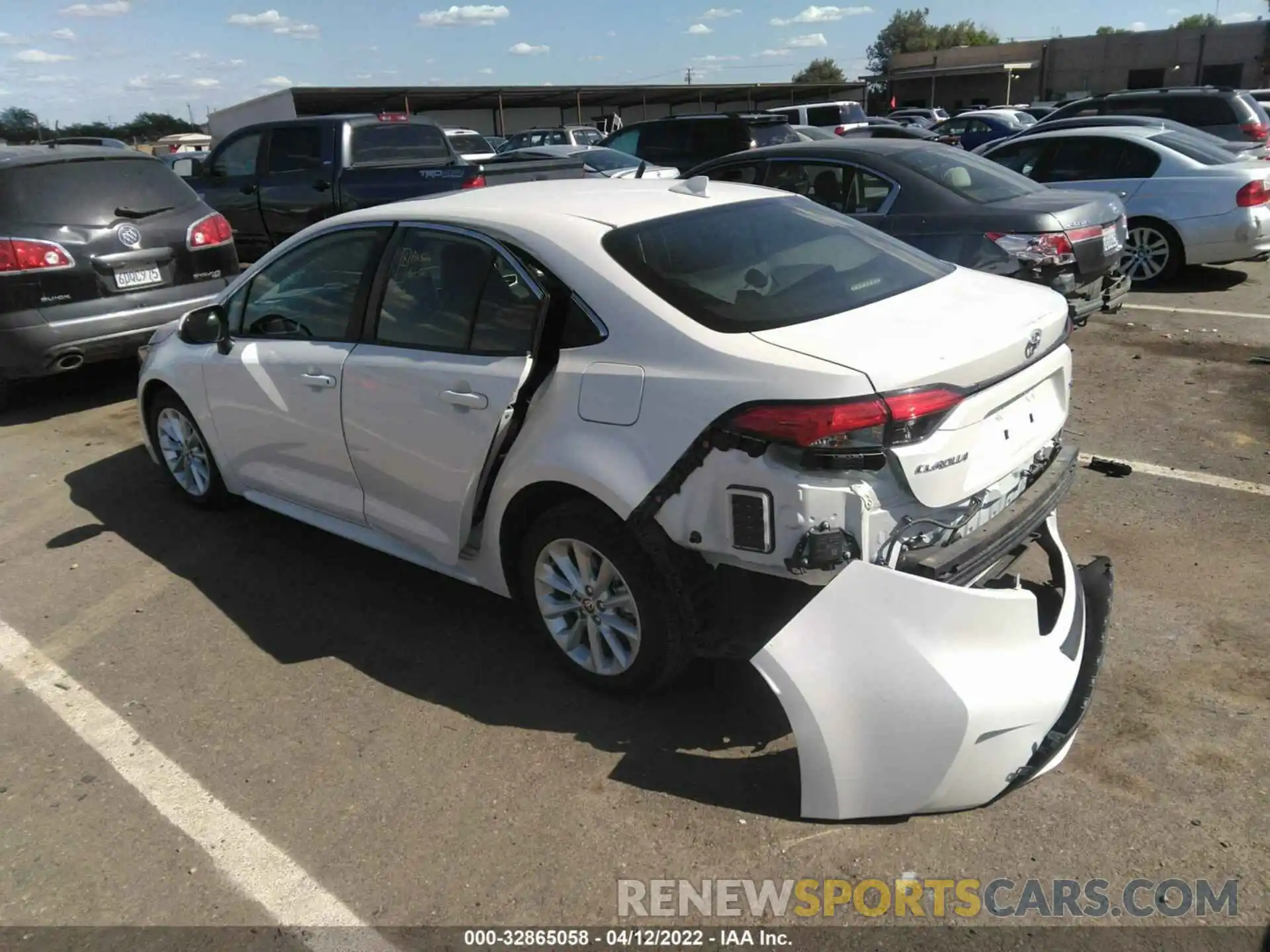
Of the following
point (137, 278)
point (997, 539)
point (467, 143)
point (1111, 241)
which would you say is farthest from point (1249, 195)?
point (467, 143)

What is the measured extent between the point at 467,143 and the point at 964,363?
20.7 meters

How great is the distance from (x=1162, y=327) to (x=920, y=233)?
295cm

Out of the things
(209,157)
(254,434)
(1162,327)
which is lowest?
(1162,327)

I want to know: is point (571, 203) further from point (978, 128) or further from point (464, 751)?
point (978, 128)

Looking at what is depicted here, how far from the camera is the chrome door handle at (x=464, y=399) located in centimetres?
341

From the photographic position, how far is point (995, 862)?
267 centimetres

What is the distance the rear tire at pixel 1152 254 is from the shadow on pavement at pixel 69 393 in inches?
368

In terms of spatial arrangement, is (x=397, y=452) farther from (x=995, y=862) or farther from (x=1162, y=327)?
(x=1162, y=327)

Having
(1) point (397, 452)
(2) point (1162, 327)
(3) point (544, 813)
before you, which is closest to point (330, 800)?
(3) point (544, 813)

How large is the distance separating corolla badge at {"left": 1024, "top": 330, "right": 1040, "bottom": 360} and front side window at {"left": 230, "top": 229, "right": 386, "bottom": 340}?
2496mm

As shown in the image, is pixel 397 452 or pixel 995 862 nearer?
pixel 995 862

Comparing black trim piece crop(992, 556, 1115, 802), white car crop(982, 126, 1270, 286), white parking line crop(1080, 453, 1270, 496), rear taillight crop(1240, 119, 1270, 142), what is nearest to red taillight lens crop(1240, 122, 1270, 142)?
rear taillight crop(1240, 119, 1270, 142)

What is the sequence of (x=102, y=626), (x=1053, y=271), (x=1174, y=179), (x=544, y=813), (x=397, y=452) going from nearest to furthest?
(x=544, y=813)
(x=397, y=452)
(x=102, y=626)
(x=1053, y=271)
(x=1174, y=179)

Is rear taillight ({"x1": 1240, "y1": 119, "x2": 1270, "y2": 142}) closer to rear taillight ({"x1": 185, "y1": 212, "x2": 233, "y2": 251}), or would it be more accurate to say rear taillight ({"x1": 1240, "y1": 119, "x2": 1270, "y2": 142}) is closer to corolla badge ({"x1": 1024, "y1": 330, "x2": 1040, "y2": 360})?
corolla badge ({"x1": 1024, "y1": 330, "x2": 1040, "y2": 360})
